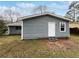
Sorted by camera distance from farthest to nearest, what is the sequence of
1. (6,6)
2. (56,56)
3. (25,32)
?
(25,32) → (6,6) → (56,56)

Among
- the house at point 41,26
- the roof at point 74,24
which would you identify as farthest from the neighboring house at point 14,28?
the roof at point 74,24

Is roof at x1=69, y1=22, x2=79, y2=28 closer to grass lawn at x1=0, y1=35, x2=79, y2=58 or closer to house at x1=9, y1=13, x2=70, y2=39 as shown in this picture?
house at x1=9, y1=13, x2=70, y2=39

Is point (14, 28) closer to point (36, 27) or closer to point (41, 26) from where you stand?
point (36, 27)

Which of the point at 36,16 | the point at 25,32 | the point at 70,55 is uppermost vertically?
the point at 36,16

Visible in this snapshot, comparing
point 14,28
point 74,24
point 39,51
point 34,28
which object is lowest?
point 39,51

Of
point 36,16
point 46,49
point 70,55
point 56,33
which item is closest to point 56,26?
point 56,33

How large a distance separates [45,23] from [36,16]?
1.01 meters

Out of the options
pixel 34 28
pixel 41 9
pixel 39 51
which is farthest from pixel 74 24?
pixel 39 51

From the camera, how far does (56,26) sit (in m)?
13.9

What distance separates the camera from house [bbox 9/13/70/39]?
13.6 metres

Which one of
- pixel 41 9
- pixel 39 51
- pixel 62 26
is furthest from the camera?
pixel 62 26

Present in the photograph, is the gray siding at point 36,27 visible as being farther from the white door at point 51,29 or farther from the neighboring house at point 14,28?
the neighboring house at point 14,28

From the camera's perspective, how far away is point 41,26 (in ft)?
45.1

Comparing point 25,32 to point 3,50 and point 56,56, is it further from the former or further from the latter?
point 56,56
